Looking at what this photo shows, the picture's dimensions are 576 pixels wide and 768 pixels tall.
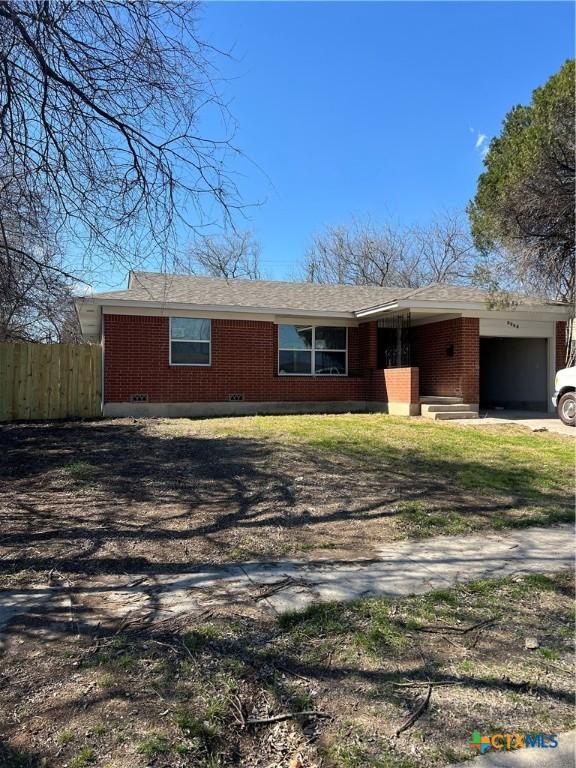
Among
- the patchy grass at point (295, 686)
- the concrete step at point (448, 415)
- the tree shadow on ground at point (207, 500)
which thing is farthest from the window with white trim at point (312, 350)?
the patchy grass at point (295, 686)

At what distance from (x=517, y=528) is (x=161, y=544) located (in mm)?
3352

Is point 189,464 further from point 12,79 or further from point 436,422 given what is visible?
point 436,422

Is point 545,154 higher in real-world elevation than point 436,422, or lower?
higher

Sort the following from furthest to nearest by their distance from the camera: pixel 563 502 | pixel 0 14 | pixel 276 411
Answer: pixel 276 411
pixel 563 502
pixel 0 14

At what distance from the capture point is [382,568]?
4.16 meters

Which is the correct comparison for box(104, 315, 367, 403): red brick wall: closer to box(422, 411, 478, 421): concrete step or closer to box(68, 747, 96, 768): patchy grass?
box(422, 411, 478, 421): concrete step

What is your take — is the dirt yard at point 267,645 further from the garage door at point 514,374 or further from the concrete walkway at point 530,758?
the garage door at point 514,374

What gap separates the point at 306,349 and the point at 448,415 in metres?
4.61

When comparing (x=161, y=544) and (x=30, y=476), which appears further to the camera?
(x=30, y=476)

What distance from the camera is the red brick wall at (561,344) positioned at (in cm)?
1499

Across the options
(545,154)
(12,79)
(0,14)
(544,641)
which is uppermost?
(545,154)

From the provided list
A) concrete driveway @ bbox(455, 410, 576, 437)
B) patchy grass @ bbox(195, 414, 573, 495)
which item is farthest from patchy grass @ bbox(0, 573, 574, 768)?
concrete driveway @ bbox(455, 410, 576, 437)

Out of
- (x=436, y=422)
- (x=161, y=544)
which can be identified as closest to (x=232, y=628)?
(x=161, y=544)

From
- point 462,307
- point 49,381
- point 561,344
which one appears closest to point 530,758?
point 462,307
